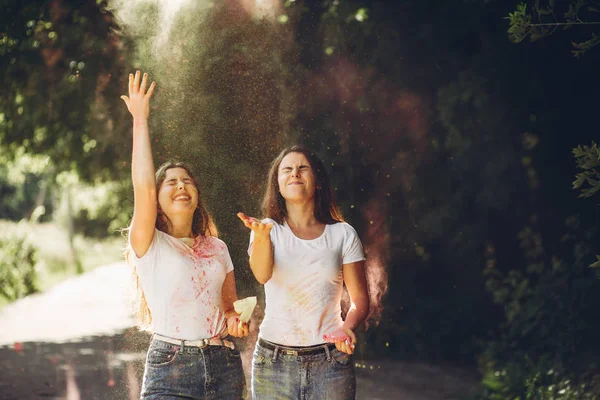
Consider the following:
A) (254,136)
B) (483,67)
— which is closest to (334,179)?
(254,136)

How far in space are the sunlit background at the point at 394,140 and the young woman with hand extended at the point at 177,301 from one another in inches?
126

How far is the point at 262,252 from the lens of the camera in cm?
367

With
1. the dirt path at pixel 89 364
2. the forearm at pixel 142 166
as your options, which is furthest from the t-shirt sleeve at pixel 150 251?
the dirt path at pixel 89 364

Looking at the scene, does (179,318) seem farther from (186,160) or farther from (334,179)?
(334,179)

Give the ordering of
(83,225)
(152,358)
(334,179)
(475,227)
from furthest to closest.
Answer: (83,225) → (475,227) → (334,179) → (152,358)

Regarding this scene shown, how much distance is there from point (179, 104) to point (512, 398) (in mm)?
4025

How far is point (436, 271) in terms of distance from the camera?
1052 cm

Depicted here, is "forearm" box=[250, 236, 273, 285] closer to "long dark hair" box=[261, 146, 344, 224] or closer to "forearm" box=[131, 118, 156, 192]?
"long dark hair" box=[261, 146, 344, 224]

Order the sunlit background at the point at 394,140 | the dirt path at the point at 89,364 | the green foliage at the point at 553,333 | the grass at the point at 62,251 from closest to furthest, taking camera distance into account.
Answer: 1. the green foliage at the point at 553,333
2. the sunlit background at the point at 394,140
3. the dirt path at the point at 89,364
4. the grass at the point at 62,251

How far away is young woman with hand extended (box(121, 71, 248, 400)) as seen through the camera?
11.7 feet

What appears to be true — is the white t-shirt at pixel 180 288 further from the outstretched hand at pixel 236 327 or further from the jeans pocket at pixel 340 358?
the jeans pocket at pixel 340 358

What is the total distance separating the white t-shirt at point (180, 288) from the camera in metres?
3.63

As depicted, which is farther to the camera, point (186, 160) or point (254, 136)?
point (254, 136)

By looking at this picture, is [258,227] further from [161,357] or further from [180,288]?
[161,357]
